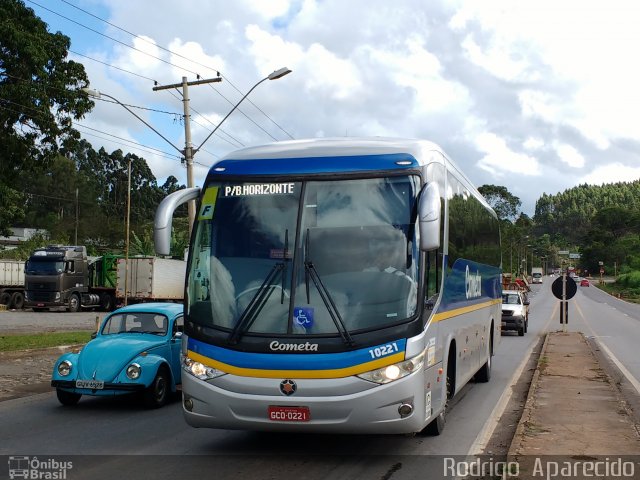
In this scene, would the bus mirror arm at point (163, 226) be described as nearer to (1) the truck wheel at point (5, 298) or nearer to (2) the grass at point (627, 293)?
(1) the truck wheel at point (5, 298)

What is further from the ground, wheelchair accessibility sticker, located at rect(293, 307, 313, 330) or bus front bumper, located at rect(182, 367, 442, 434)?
wheelchair accessibility sticker, located at rect(293, 307, 313, 330)

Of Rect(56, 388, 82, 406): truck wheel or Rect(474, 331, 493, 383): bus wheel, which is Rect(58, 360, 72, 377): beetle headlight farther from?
Rect(474, 331, 493, 383): bus wheel

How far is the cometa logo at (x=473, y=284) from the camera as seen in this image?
37.7ft

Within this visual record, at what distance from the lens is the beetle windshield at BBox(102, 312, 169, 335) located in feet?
39.3

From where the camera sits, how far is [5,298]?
43.4 m

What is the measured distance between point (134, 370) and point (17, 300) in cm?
3606

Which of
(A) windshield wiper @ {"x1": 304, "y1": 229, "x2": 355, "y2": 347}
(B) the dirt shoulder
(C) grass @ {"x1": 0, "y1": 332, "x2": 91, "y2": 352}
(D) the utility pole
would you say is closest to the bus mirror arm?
(A) windshield wiper @ {"x1": 304, "y1": 229, "x2": 355, "y2": 347}

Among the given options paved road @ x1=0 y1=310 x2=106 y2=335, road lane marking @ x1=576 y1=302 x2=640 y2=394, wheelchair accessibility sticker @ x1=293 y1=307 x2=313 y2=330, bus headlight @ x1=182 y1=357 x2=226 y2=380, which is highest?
wheelchair accessibility sticker @ x1=293 y1=307 x2=313 y2=330

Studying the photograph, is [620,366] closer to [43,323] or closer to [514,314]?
[514,314]

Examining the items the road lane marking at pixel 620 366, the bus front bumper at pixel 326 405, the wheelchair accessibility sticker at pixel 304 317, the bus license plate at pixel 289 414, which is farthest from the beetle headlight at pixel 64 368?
the road lane marking at pixel 620 366

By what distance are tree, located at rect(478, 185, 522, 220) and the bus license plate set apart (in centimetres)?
13183

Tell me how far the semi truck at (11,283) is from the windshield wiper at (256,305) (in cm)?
3916

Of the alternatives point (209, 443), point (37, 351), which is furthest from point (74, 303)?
point (209, 443)

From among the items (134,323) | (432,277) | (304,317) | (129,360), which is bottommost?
(129,360)
